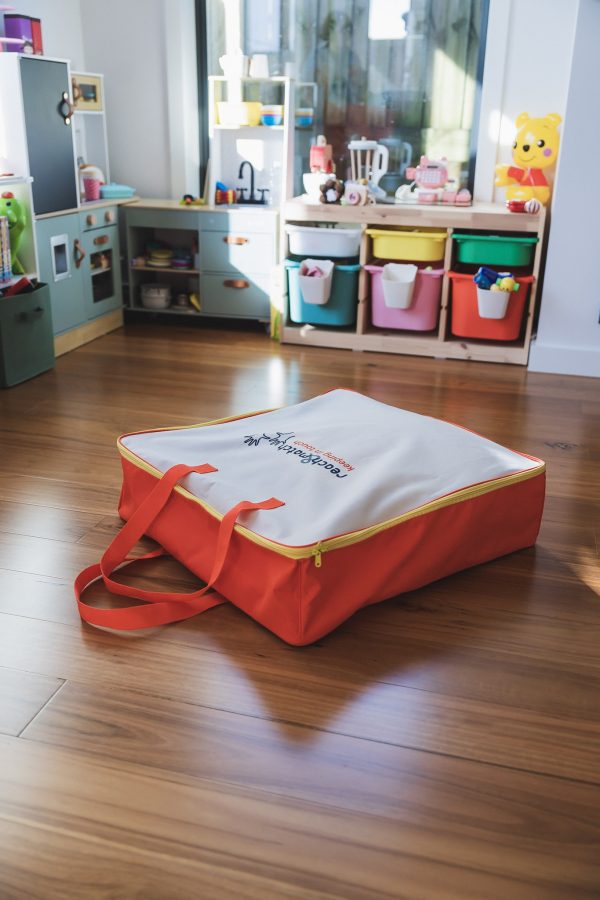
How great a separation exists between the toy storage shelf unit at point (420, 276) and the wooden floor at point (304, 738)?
1.63 m

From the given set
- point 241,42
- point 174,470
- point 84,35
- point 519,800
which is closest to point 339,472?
point 174,470

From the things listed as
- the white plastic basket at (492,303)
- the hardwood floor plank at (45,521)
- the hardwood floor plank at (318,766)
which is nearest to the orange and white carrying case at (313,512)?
the hardwood floor plank at (45,521)

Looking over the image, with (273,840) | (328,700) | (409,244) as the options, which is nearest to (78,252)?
(409,244)

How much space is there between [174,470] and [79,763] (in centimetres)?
71

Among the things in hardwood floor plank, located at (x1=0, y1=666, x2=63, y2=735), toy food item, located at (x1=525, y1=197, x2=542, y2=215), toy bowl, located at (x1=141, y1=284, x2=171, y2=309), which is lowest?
hardwood floor plank, located at (x1=0, y1=666, x2=63, y2=735)

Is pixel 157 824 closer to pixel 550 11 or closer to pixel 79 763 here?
pixel 79 763

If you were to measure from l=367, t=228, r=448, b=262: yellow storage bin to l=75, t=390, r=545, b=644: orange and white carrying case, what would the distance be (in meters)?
1.78

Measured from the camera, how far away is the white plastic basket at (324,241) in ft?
12.5

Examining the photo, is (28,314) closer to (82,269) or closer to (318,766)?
(82,269)

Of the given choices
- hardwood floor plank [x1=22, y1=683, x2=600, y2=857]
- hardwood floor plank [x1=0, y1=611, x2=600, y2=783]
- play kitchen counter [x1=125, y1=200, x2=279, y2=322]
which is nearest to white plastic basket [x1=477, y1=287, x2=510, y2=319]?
play kitchen counter [x1=125, y1=200, x2=279, y2=322]

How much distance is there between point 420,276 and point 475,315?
307 mm

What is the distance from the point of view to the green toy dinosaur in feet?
11.1

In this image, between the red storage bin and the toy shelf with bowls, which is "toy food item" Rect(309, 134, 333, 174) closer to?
the toy shelf with bowls

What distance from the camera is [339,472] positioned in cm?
185
